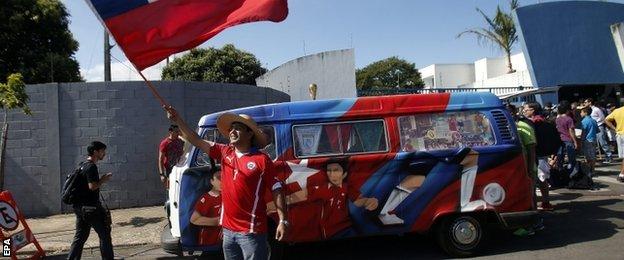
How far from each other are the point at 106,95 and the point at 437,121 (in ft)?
23.2

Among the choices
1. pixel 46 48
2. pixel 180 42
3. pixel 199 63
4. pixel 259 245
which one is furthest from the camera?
pixel 199 63

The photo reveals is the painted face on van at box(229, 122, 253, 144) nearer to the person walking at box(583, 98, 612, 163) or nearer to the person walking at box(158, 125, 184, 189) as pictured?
the person walking at box(158, 125, 184, 189)

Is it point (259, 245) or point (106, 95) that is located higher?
point (106, 95)

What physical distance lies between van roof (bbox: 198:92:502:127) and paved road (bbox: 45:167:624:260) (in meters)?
1.80

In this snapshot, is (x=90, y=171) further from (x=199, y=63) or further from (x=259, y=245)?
(x=199, y=63)

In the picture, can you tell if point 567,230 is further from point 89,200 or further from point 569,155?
point 89,200

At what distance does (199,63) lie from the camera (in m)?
31.4

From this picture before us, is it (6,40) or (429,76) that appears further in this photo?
(429,76)

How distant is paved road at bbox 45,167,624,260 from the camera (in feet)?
21.7

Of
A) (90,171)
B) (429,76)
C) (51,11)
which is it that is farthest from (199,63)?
(429,76)

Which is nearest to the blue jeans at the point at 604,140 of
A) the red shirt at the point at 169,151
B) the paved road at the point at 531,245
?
the paved road at the point at 531,245

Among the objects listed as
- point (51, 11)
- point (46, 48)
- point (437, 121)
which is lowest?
point (437, 121)

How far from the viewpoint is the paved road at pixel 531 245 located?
260 inches

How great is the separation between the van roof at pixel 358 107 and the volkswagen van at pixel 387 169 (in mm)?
12
